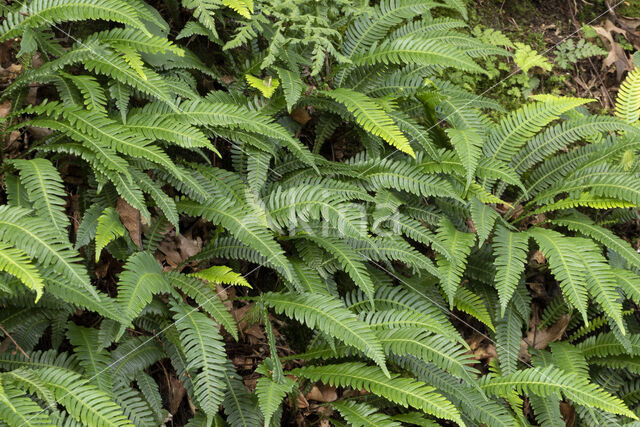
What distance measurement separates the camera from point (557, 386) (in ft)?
9.79

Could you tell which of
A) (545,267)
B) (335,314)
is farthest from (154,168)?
(545,267)

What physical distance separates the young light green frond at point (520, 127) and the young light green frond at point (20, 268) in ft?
9.32

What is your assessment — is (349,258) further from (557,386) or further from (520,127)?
(520,127)

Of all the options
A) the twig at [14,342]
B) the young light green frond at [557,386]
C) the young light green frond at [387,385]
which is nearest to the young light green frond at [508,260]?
the young light green frond at [557,386]

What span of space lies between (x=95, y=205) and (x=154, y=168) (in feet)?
1.21

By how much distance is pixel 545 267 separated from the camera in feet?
13.1

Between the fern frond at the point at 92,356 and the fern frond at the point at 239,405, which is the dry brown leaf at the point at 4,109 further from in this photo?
the fern frond at the point at 239,405

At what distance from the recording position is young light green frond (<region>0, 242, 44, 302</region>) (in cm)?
217

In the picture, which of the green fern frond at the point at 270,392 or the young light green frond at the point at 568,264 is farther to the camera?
the young light green frond at the point at 568,264

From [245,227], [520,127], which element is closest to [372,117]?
[245,227]

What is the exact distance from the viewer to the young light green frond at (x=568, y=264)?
10.5ft

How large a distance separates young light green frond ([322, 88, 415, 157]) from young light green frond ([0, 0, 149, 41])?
121cm

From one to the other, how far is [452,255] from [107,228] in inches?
74.4

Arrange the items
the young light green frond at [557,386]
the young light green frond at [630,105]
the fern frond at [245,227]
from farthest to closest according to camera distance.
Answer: the young light green frond at [630,105], the young light green frond at [557,386], the fern frond at [245,227]
